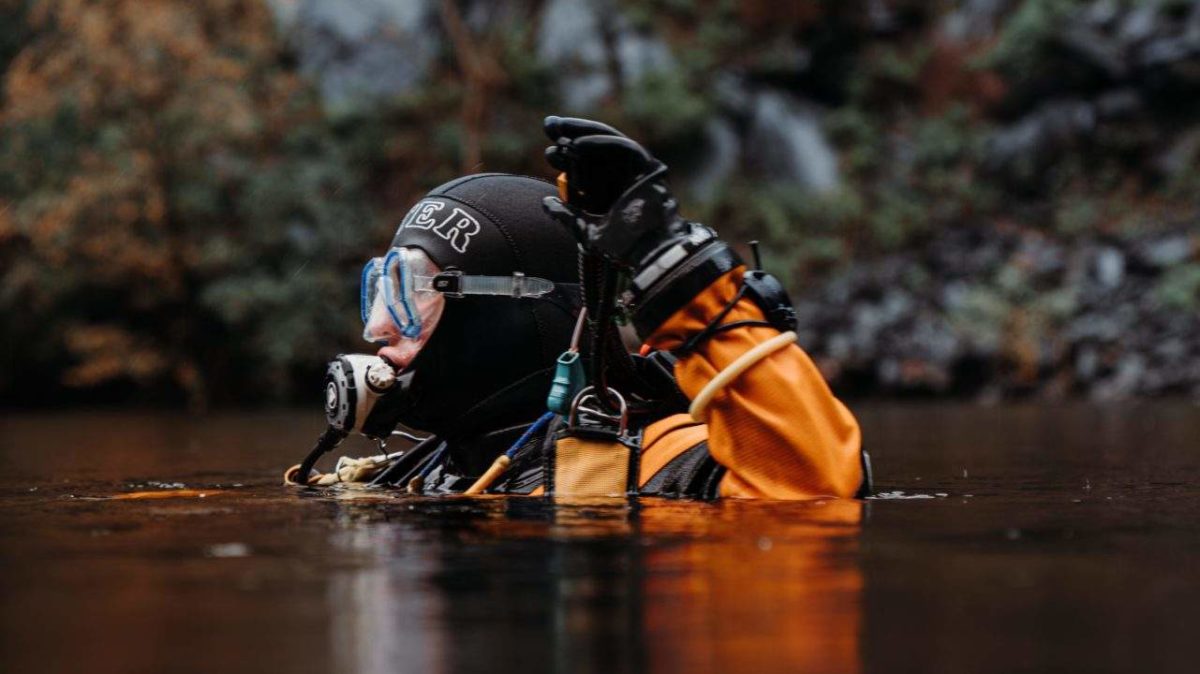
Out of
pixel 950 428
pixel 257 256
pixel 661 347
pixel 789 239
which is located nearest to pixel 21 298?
pixel 257 256

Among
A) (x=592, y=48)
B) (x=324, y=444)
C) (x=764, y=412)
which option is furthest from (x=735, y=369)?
(x=592, y=48)

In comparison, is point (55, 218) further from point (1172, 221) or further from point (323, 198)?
point (1172, 221)

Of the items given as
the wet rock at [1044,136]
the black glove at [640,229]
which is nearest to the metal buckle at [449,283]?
the black glove at [640,229]

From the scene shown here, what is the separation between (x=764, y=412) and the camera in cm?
373

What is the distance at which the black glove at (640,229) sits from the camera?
3.79 meters

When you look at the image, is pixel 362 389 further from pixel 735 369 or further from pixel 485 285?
pixel 735 369

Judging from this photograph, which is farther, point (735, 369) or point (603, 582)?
point (735, 369)

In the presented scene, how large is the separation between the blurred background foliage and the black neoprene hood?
1261cm

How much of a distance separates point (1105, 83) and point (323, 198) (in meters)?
10.4

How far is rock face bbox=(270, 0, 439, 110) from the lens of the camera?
22.9 meters

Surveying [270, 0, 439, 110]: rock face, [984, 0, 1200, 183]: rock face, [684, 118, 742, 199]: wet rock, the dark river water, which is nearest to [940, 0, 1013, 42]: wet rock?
[984, 0, 1200, 183]: rock face

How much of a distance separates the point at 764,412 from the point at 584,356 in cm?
70

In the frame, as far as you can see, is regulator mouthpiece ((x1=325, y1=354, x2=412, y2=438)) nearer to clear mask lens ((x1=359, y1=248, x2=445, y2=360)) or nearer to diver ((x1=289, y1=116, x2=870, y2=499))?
diver ((x1=289, y1=116, x2=870, y2=499))

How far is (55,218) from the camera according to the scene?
18.7 metres
